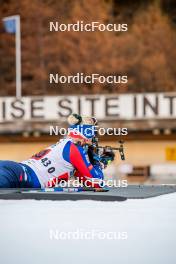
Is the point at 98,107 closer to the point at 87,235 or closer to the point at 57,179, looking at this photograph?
the point at 57,179

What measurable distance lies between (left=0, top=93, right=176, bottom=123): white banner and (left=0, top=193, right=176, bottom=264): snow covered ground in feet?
78.4

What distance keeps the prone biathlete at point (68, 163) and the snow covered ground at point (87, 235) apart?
224 centimetres

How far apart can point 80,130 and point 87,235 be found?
103 inches

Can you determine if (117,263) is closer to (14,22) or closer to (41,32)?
(14,22)

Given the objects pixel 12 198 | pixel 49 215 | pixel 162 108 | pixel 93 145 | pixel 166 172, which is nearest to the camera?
pixel 49 215

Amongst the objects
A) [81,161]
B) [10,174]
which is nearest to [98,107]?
[81,161]

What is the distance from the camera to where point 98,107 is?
28.8 metres

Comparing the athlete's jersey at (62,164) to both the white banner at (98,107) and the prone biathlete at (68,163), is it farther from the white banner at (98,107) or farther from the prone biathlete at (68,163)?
the white banner at (98,107)

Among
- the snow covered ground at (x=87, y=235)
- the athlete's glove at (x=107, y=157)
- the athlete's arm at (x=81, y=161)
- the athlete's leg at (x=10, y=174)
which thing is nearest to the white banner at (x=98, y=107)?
the athlete's glove at (x=107, y=157)

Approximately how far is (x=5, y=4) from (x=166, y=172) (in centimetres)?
2895

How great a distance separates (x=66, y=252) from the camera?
13.0 feet

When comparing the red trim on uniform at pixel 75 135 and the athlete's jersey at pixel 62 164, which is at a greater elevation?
the red trim on uniform at pixel 75 135

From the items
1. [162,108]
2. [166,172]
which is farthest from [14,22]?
[166,172]

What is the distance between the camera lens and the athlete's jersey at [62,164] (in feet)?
21.6
